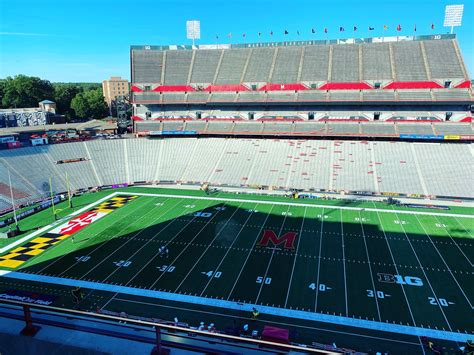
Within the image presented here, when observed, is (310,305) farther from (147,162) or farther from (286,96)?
(286,96)

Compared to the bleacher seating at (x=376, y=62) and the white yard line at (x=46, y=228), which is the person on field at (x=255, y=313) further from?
the bleacher seating at (x=376, y=62)

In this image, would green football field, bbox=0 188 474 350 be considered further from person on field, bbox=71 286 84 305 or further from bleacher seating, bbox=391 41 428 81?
bleacher seating, bbox=391 41 428 81

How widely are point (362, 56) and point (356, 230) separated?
129ft

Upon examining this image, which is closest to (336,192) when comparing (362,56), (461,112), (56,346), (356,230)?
(356,230)

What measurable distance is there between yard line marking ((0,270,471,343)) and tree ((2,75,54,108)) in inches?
3398

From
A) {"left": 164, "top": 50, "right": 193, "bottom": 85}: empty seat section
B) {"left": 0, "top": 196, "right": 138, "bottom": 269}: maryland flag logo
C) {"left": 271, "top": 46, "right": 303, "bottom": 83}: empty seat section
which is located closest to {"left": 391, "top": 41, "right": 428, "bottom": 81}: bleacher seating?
{"left": 271, "top": 46, "right": 303, "bottom": 83}: empty seat section

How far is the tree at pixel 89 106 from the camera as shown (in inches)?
3612

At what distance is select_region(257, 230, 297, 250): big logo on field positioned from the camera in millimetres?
27244

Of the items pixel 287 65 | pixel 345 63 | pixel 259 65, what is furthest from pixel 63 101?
pixel 345 63

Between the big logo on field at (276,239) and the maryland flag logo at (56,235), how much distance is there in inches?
691

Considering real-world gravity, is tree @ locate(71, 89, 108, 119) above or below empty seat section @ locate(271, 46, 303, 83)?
below

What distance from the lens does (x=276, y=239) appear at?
1113 inches

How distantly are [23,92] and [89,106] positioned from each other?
63.3 feet

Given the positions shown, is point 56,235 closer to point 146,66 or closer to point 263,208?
point 263,208
